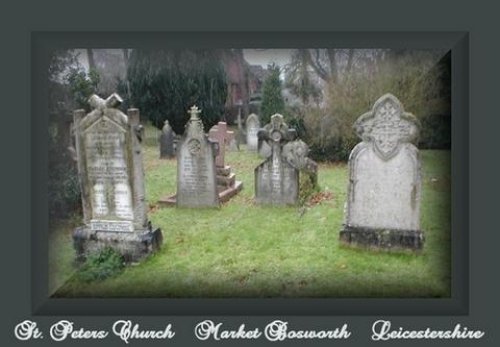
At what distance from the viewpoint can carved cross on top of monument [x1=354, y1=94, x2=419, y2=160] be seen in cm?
957

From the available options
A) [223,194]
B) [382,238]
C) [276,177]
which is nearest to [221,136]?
[223,194]

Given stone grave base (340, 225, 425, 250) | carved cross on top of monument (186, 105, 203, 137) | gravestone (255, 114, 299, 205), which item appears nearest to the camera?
stone grave base (340, 225, 425, 250)

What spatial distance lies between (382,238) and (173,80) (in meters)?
4.00

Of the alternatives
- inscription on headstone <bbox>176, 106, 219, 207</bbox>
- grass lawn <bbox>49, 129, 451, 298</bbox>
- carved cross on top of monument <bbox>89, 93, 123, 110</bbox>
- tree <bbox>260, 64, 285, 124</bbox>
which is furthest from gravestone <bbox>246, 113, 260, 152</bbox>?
carved cross on top of monument <bbox>89, 93, 123, 110</bbox>

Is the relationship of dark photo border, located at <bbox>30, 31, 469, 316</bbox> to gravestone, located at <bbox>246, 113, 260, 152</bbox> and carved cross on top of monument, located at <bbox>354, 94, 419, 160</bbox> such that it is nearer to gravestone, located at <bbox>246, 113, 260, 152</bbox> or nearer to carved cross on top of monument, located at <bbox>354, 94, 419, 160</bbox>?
carved cross on top of monument, located at <bbox>354, 94, 419, 160</bbox>

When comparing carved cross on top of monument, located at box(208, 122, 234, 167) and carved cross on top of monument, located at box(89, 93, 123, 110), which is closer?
carved cross on top of monument, located at box(89, 93, 123, 110)

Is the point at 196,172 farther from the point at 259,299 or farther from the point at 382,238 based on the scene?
the point at 382,238

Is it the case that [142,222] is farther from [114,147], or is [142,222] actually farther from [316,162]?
[316,162]

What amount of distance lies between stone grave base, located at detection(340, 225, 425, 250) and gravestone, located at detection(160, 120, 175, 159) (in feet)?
11.3

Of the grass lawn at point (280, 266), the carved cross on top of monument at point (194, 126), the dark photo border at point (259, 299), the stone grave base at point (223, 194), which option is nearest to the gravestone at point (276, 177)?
the stone grave base at point (223, 194)

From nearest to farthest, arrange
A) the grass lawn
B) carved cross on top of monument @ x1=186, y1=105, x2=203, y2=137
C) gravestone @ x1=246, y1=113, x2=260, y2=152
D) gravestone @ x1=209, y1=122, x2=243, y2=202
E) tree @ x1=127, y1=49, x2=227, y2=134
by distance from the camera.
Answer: the grass lawn < tree @ x1=127, y1=49, x2=227, y2=134 < gravestone @ x1=246, y1=113, x2=260, y2=152 < carved cross on top of monument @ x1=186, y1=105, x2=203, y2=137 < gravestone @ x1=209, y1=122, x2=243, y2=202

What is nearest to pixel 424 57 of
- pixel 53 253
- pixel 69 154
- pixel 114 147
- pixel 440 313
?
pixel 440 313

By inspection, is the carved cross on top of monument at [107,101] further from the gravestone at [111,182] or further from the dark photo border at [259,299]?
the dark photo border at [259,299]

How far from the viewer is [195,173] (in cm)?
1245
